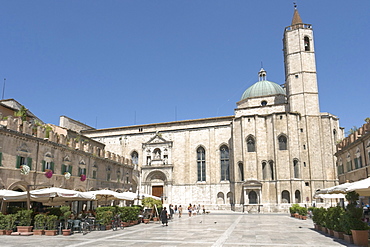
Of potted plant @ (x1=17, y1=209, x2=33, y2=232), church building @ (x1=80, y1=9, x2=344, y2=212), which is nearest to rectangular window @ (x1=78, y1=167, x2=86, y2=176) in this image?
potted plant @ (x1=17, y1=209, x2=33, y2=232)

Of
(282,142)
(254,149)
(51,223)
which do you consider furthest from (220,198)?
(51,223)

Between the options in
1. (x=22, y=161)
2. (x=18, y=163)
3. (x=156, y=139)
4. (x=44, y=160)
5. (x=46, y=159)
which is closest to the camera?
(x=18, y=163)

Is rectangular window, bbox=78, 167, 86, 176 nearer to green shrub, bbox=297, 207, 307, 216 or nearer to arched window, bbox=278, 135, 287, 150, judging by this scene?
green shrub, bbox=297, 207, 307, 216

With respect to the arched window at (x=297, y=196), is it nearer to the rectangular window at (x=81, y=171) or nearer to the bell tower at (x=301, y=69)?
the bell tower at (x=301, y=69)

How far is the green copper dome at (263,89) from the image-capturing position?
50.6 metres

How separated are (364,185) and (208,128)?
115 feet

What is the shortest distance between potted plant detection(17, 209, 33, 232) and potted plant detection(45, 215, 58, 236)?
95cm

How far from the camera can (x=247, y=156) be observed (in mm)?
42406

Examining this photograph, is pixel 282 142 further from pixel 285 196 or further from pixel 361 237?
pixel 361 237

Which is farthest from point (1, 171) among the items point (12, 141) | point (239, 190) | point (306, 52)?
point (306, 52)

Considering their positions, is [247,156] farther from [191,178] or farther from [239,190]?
[191,178]

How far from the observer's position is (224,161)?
1831 inches

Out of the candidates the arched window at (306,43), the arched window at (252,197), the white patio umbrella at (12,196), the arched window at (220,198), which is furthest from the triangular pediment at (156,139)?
the white patio umbrella at (12,196)

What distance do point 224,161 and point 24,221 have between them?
108 ft
